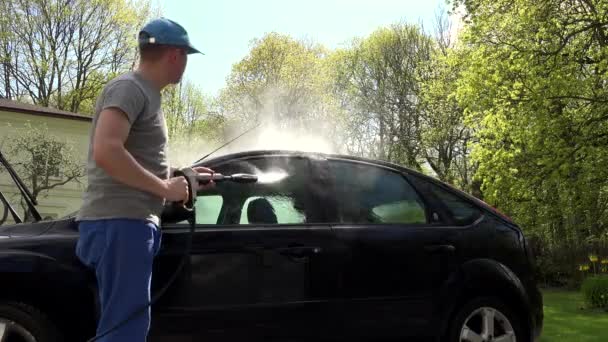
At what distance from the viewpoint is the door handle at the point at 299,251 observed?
12.2ft

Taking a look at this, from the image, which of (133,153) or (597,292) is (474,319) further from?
(597,292)

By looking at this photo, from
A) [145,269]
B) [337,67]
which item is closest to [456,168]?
[337,67]

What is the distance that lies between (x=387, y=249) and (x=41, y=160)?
1025 inches

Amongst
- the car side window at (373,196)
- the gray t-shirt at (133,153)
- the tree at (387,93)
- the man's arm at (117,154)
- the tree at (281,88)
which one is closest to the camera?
the man's arm at (117,154)

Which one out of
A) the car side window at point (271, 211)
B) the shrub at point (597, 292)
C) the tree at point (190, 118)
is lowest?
the shrub at point (597, 292)

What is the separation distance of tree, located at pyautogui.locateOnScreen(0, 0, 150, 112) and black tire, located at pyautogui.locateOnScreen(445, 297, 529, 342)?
113 feet

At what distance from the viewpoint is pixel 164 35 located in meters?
2.61

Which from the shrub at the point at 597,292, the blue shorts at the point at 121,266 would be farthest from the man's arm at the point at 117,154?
the shrub at the point at 597,292

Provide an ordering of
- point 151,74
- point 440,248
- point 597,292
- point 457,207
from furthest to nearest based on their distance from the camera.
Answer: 1. point 597,292
2. point 457,207
3. point 440,248
4. point 151,74

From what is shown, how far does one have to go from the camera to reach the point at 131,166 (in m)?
2.39

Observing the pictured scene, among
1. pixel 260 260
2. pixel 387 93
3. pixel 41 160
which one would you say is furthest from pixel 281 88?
pixel 260 260

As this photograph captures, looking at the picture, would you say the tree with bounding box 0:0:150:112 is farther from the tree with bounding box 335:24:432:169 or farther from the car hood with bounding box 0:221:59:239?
the car hood with bounding box 0:221:59:239

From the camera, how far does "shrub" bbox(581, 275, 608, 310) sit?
12.5 metres

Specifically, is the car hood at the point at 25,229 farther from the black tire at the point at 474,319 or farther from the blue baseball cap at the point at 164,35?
the black tire at the point at 474,319
